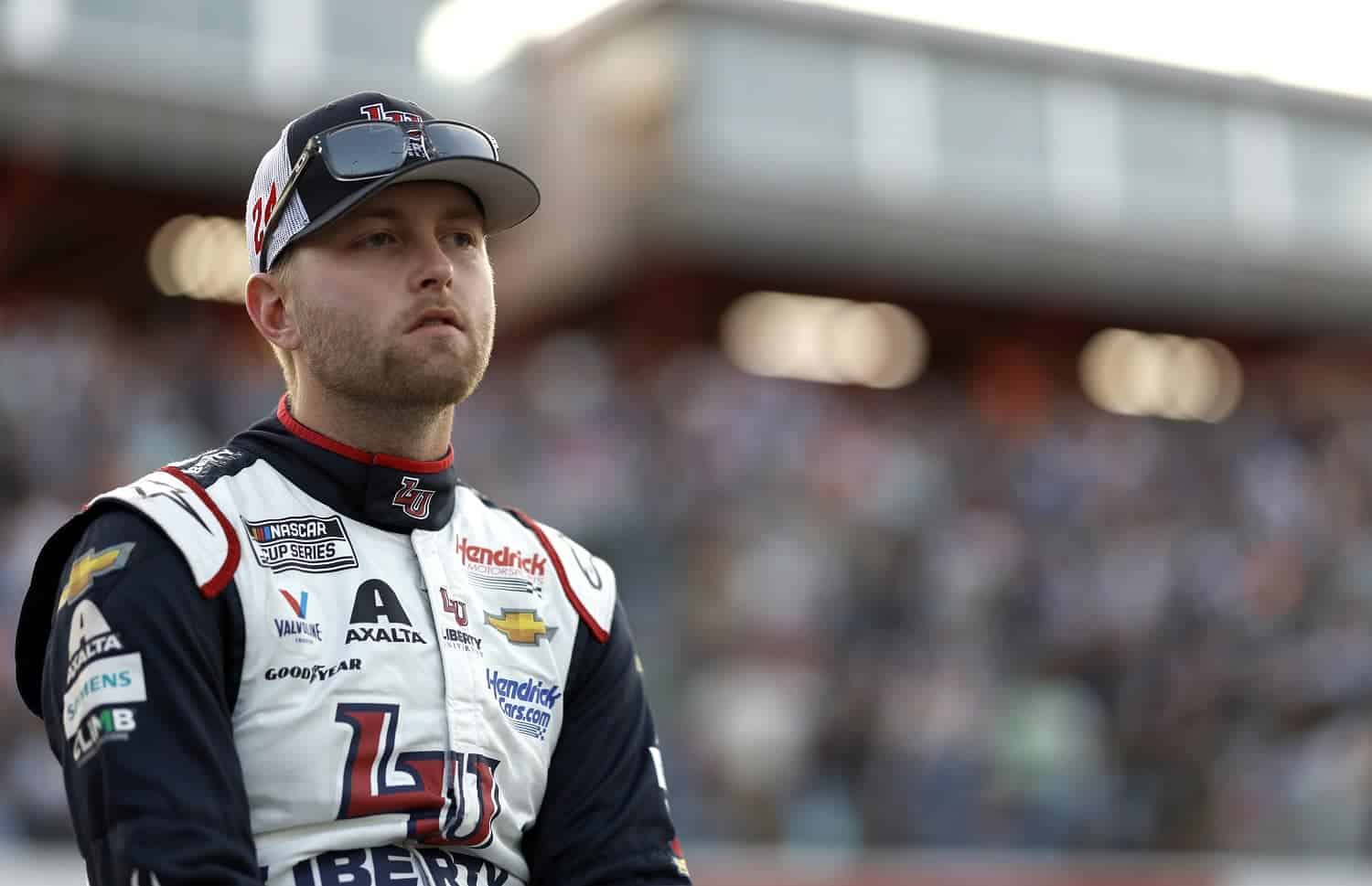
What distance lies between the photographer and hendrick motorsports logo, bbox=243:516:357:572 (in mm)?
2285

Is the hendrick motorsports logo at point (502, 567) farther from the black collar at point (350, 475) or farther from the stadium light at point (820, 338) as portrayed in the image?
the stadium light at point (820, 338)

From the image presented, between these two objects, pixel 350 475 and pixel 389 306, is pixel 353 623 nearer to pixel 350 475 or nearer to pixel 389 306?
pixel 350 475

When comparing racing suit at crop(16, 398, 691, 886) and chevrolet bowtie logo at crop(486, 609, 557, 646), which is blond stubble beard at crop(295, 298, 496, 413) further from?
chevrolet bowtie logo at crop(486, 609, 557, 646)

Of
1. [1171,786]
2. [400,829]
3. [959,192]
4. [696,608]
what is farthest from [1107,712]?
[400,829]

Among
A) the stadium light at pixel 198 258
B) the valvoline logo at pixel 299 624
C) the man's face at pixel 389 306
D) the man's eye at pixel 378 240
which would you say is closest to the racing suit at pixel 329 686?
the valvoline logo at pixel 299 624

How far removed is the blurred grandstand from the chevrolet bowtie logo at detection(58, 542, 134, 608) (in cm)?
481

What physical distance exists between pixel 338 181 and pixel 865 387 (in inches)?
618

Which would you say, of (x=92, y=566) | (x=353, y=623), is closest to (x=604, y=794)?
(x=353, y=623)

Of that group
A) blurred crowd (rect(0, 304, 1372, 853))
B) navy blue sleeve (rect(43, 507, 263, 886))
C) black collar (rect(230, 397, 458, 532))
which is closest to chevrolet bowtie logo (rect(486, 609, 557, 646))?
black collar (rect(230, 397, 458, 532))

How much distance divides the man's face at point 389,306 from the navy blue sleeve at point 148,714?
1.19 ft

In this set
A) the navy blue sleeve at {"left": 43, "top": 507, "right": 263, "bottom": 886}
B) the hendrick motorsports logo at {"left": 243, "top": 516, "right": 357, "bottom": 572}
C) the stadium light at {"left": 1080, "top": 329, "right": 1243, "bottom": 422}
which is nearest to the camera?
the navy blue sleeve at {"left": 43, "top": 507, "right": 263, "bottom": 886}

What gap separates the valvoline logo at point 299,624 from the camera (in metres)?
2.24

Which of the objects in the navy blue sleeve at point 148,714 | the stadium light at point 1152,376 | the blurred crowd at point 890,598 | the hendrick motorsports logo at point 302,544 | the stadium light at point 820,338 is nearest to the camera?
the navy blue sleeve at point 148,714

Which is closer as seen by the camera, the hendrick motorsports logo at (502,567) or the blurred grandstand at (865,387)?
the hendrick motorsports logo at (502,567)
